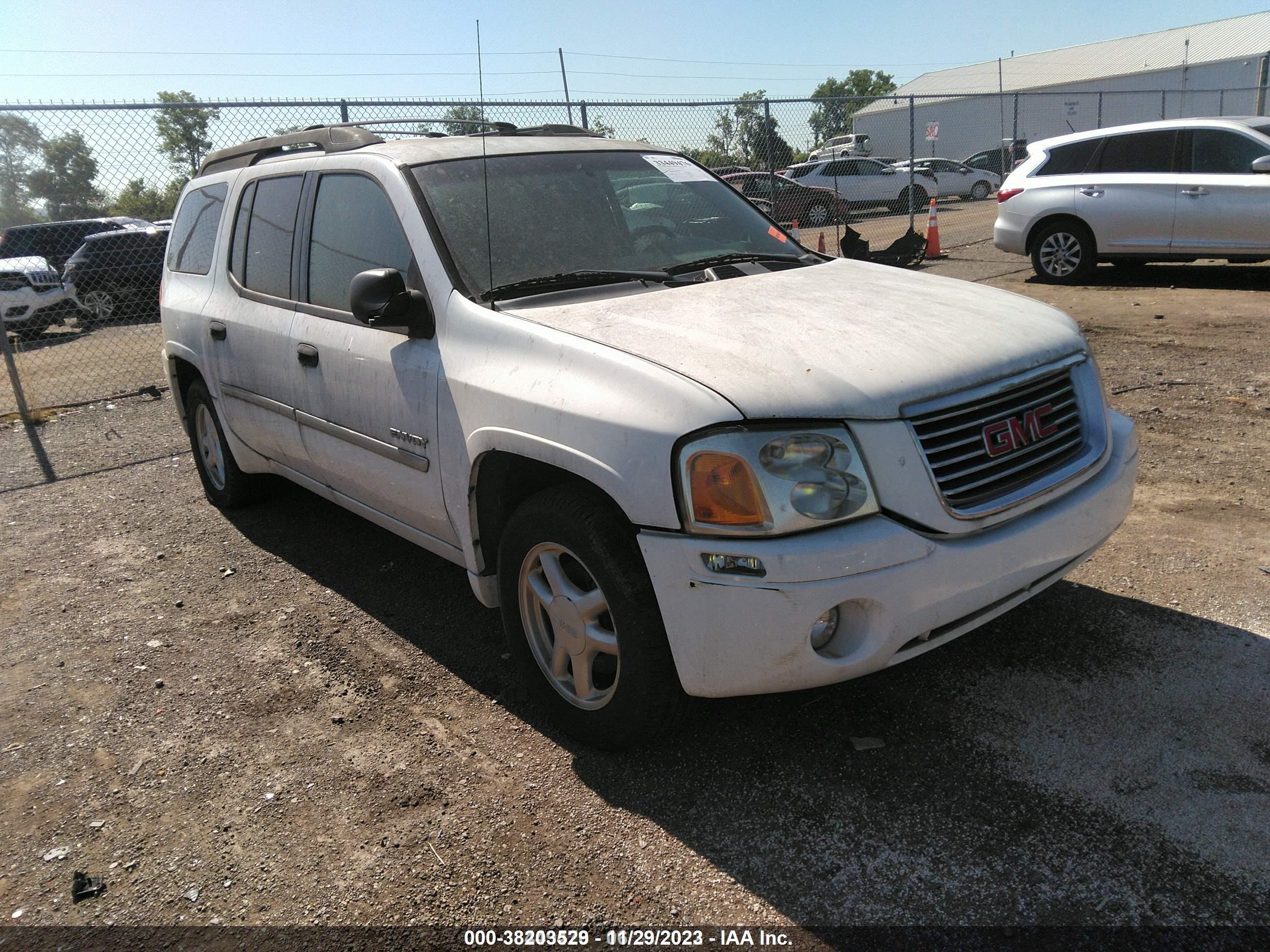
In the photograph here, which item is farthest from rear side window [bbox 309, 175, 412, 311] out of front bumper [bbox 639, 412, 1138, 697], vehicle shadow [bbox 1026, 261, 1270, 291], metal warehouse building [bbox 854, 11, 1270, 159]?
metal warehouse building [bbox 854, 11, 1270, 159]

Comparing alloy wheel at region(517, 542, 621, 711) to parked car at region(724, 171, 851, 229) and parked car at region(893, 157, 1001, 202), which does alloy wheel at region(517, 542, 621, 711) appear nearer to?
parked car at region(724, 171, 851, 229)

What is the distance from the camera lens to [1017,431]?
2.77 metres

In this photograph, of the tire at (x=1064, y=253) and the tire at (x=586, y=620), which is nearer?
Result: the tire at (x=586, y=620)

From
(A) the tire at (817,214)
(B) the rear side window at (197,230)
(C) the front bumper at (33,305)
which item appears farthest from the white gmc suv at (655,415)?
(A) the tire at (817,214)

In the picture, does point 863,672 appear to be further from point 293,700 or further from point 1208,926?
point 293,700

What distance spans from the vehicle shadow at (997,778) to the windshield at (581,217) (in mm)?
1524

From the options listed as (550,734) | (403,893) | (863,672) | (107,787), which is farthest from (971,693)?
(107,787)

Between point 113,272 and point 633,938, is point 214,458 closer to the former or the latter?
point 633,938

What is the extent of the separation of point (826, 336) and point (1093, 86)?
57570mm

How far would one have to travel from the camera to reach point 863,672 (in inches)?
98.9

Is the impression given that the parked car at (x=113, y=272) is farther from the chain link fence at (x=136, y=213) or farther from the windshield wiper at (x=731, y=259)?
the windshield wiper at (x=731, y=259)

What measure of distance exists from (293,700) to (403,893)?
1.24 metres

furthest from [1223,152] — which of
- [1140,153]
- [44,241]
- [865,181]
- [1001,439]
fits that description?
[44,241]

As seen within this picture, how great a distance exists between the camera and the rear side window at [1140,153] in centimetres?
984
